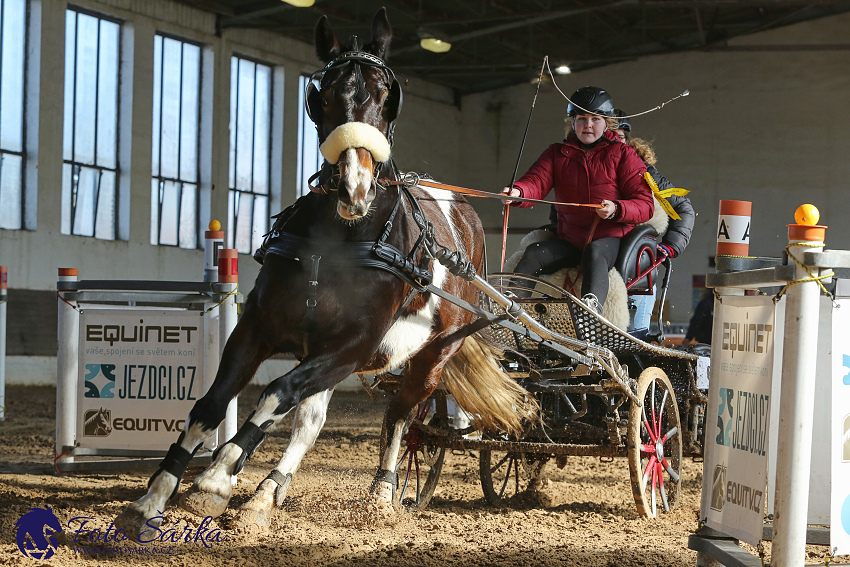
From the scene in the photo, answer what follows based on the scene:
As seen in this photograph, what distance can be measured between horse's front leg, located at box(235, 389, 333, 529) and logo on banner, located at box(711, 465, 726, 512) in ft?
4.85

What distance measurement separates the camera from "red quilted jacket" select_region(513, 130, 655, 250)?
4.88 m

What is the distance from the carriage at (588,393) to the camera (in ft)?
13.9

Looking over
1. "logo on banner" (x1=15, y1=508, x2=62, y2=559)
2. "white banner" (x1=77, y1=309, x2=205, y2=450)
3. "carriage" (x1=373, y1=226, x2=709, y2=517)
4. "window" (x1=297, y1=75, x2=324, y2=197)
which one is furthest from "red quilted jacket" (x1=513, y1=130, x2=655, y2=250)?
"window" (x1=297, y1=75, x2=324, y2=197)

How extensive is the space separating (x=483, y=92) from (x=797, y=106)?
23.3ft

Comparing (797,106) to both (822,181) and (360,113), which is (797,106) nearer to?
(822,181)

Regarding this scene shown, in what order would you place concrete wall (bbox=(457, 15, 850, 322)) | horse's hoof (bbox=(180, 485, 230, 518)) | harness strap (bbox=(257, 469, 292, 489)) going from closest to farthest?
horse's hoof (bbox=(180, 485, 230, 518)) → harness strap (bbox=(257, 469, 292, 489)) → concrete wall (bbox=(457, 15, 850, 322))

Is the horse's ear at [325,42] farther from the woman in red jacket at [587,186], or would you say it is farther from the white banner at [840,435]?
the white banner at [840,435]

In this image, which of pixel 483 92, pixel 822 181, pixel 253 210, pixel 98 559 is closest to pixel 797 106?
pixel 822 181

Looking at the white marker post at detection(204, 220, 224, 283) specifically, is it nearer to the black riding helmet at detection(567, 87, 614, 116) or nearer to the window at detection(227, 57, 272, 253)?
the black riding helmet at detection(567, 87, 614, 116)

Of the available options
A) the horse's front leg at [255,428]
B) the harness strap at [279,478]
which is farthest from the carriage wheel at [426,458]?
the horse's front leg at [255,428]

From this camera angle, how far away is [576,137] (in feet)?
17.0

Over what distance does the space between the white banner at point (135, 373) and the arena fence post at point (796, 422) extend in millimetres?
3140

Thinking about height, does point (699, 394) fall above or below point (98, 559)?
above

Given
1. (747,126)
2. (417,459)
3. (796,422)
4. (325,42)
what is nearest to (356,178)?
(325,42)
